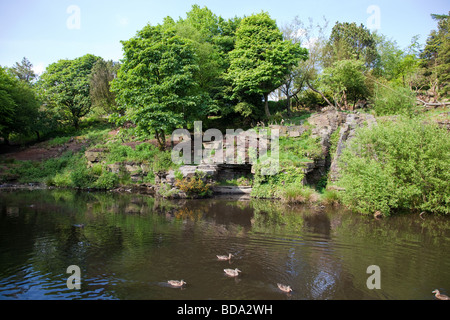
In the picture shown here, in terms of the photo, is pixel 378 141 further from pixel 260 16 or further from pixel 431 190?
pixel 260 16

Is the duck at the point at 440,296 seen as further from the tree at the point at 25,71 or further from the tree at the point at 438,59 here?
the tree at the point at 25,71

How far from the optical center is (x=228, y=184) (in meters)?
23.1

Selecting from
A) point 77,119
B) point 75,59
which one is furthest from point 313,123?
point 75,59

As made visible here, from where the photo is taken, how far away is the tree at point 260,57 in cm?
2864

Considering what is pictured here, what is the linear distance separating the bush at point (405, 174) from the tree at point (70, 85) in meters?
35.1

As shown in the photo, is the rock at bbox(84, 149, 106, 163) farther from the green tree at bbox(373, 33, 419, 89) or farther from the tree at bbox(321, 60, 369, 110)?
the green tree at bbox(373, 33, 419, 89)

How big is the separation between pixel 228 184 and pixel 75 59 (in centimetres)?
3275

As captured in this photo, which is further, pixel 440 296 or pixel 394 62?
pixel 394 62

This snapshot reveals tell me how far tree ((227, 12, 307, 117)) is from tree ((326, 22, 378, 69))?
11634 mm

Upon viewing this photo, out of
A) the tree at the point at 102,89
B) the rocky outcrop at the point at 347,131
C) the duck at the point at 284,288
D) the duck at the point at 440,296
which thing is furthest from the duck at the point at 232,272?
the tree at the point at 102,89

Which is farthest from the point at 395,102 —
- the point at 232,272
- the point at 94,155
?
the point at 94,155

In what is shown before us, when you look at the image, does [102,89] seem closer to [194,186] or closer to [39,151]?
[39,151]

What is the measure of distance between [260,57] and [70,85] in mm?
26195

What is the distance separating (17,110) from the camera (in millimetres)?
34656
